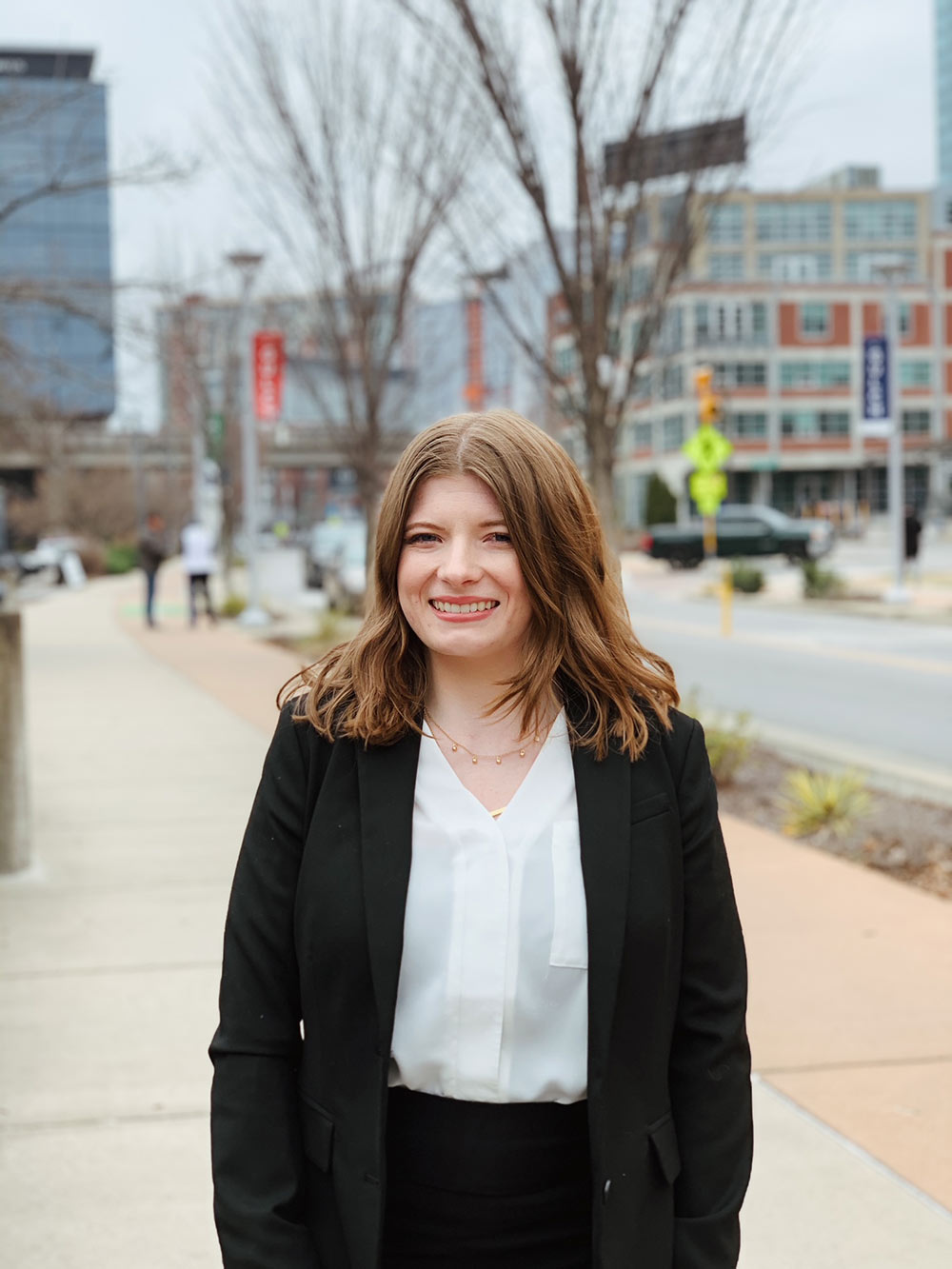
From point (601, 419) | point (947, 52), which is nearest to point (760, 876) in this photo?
point (601, 419)

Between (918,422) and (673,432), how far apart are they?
42.5 feet

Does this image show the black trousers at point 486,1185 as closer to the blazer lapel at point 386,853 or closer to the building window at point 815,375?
the blazer lapel at point 386,853

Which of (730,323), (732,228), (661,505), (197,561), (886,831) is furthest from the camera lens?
(732,228)

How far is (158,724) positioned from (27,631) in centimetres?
1433

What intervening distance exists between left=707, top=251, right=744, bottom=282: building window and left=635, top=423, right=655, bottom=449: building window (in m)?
8.62

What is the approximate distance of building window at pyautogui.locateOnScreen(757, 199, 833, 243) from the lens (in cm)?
9075

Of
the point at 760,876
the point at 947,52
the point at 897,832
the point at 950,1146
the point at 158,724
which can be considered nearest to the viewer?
the point at 950,1146

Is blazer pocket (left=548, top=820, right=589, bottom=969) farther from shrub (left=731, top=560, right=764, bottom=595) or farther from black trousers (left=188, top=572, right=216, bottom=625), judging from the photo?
shrub (left=731, top=560, right=764, bottom=595)

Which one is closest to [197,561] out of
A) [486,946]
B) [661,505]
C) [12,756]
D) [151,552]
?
[151,552]

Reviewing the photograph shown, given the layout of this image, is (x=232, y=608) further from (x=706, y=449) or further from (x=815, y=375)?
(x=815, y=375)

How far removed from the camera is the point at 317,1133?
205 centimetres

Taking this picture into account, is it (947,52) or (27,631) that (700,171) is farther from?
(947,52)

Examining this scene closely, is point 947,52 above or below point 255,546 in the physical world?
above

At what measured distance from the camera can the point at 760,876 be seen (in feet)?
22.8
